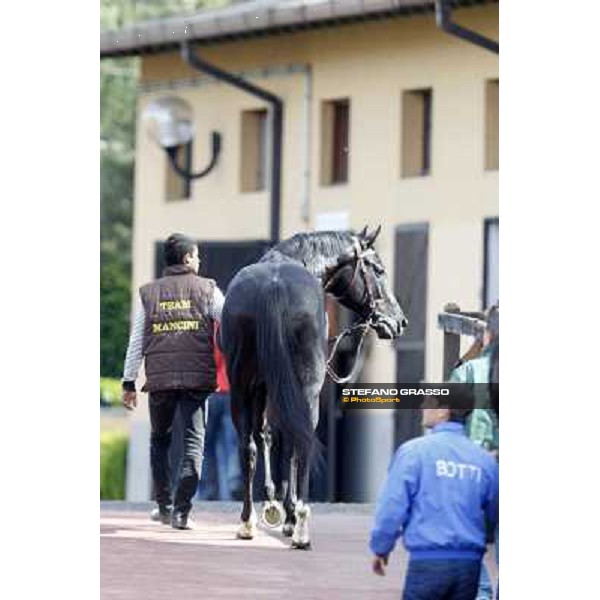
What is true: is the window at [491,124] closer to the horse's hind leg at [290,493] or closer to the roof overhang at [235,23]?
the roof overhang at [235,23]

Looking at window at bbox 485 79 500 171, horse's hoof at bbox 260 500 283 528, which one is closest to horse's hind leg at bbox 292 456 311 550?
horse's hoof at bbox 260 500 283 528

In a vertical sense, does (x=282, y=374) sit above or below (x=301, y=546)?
above

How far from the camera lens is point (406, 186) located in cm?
951

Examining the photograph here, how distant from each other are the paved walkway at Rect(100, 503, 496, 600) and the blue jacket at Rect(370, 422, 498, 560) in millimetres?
1175

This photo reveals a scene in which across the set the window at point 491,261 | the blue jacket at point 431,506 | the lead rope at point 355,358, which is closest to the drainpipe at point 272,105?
the lead rope at point 355,358

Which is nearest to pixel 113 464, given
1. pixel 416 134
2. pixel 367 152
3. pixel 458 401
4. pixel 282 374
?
pixel 282 374

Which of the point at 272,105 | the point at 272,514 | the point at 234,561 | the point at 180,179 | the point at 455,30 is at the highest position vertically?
the point at 455,30

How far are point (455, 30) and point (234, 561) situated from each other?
2.01m

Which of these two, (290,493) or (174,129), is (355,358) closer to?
(290,493)

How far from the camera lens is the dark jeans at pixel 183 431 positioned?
916cm

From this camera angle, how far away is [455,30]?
9.38 meters
